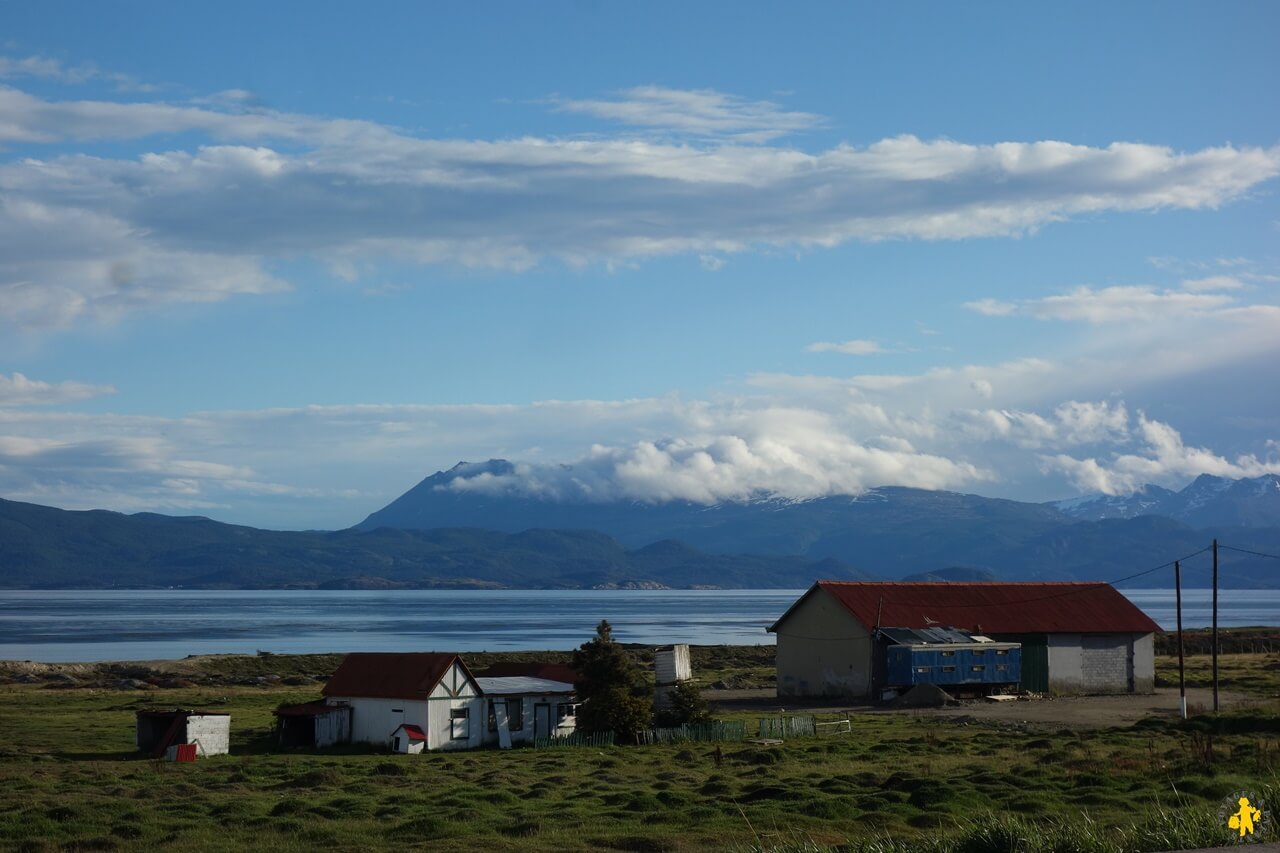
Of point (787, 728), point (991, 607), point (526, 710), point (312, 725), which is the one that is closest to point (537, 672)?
point (526, 710)

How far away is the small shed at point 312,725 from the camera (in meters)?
45.0

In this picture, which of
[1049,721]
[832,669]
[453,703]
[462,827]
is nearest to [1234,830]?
[462,827]

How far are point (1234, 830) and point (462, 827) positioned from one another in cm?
1375

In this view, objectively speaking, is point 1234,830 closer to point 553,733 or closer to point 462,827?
point 462,827

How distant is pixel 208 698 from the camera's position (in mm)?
66812

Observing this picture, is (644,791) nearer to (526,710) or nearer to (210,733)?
(526,710)

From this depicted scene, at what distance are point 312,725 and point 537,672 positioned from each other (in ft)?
29.2

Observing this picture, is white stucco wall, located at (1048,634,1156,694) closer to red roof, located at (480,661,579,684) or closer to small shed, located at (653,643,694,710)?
small shed, located at (653,643,694,710)

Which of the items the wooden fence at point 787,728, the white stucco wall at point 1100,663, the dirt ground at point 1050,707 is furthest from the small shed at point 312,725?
the white stucco wall at point 1100,663

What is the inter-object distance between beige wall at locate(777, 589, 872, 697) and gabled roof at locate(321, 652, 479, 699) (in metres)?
22.9

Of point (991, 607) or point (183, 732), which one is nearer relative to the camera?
point (183, 732)

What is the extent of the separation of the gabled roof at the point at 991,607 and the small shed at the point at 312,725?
24.5 m

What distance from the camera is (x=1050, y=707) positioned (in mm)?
57000

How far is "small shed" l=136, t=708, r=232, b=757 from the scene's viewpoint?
134 feet
